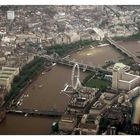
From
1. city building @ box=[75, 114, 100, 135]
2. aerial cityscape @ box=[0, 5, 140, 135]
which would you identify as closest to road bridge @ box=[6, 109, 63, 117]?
aerial cityscape @ box=[0, 5, 140, 135]

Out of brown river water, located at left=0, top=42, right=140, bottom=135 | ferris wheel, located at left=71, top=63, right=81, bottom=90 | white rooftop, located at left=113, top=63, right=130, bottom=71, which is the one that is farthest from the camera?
white rooftop, located at left=113, top=63, right=130, bottom=71

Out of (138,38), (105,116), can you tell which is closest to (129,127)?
(105,116)

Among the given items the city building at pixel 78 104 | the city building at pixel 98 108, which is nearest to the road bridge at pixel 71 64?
the city building at pixel 78 104

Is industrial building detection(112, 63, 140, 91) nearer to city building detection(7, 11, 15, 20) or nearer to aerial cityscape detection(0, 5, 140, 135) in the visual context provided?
aerial cityscape detection(0, 5, 140, 135)

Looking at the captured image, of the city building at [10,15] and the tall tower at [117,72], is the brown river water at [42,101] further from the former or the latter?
the city building at [10,15]

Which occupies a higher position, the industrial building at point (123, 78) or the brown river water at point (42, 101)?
the industrial building at point (123, 78)

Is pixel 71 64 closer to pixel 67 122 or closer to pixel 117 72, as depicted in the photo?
pixel 117 72

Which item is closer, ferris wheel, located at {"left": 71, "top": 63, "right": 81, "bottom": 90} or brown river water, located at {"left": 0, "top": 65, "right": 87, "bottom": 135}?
brown river water, located at {"left": 0, "top": 65, "right": 87, "bottom": 135}
